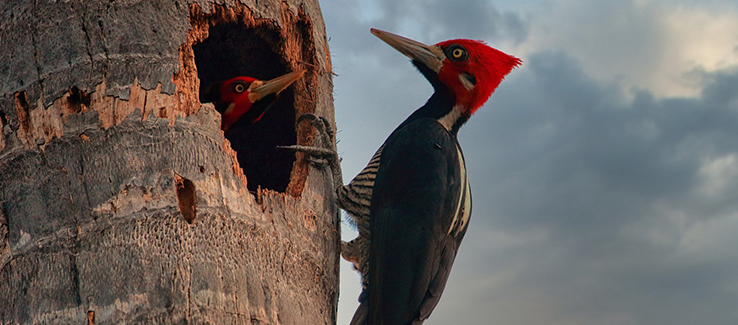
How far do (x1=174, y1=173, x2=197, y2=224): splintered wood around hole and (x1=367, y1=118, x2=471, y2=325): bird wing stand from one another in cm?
110

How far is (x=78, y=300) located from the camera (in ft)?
7.82

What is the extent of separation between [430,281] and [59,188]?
1.76m

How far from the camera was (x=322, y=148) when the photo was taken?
3594 millimetres

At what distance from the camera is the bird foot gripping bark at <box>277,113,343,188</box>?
11.8 feet

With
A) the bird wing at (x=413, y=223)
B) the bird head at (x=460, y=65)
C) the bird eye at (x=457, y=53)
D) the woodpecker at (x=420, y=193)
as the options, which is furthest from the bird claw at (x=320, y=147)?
Answer: the bird eye at (x=457, y=53)

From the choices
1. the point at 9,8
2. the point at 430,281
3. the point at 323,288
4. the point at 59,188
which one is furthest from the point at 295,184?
the point at 9,8

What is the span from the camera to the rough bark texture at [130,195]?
2.43 metres

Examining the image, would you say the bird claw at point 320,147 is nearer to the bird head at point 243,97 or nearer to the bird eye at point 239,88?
the bird head at point 243,97

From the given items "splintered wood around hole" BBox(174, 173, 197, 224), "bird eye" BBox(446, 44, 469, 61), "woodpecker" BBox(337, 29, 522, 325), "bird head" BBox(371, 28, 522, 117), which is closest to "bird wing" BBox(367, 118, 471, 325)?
"woodpecker" BBox(337, 29, 522, 325)

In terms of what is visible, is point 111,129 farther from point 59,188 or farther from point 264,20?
point 264,20

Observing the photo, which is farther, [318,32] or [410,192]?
[318,32]

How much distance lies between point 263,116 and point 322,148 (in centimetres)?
126

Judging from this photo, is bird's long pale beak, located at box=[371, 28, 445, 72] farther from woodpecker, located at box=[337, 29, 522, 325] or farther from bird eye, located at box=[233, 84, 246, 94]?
bird eye, located at box=[233, 84, 246, 94]

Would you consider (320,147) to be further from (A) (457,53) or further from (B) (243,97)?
(A) (457,53)
